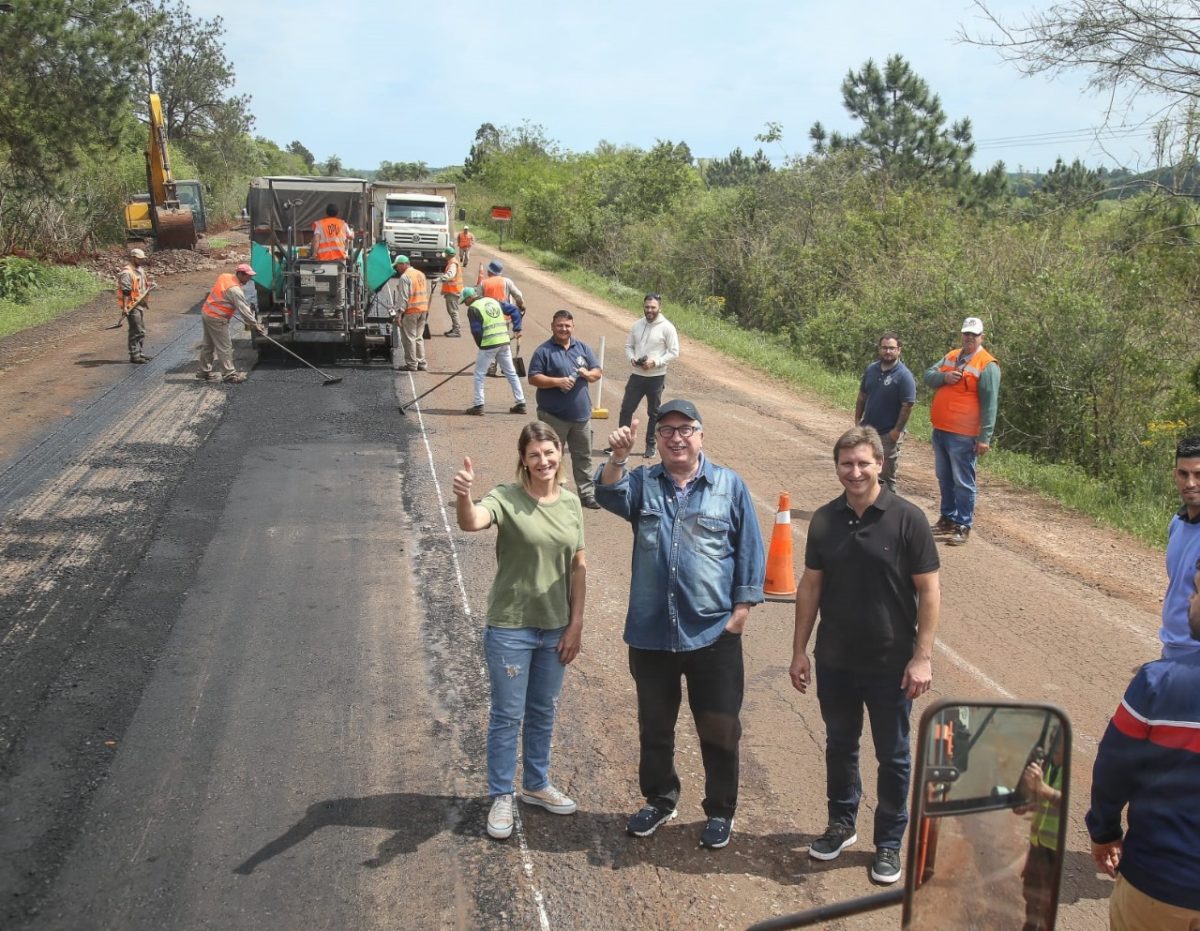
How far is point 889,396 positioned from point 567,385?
2.89 meters

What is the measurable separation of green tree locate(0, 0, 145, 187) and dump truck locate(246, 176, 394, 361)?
7.24 meters

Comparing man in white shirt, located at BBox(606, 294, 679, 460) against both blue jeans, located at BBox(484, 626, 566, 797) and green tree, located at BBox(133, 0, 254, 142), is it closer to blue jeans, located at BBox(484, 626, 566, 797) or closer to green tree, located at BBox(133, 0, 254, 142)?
blue jeans, located at BBox(484, 626, 566, 797)

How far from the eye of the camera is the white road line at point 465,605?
4.48m

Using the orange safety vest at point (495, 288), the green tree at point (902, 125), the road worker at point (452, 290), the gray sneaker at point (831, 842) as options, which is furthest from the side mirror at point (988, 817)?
the green tree at point (902, 125)

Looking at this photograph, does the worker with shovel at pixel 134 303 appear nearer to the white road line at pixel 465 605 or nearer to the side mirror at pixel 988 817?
the white road line at pixel 465 605

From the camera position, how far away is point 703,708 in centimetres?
487

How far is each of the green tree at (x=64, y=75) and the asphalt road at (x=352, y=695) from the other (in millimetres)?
13352

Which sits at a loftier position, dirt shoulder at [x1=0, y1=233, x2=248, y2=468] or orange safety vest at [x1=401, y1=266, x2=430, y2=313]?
orange safety vest at [x1=401, y1=266, x2=430, y2=313]

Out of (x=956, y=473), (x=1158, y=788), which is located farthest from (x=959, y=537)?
(x=1158, y=788)

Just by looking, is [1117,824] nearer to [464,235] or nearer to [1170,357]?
[1170,357]

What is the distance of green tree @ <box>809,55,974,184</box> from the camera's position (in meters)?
51.6

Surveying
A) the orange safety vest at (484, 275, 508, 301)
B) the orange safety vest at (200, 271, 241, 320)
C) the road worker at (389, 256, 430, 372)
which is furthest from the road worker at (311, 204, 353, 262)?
the orange safety vest at (484, 275, 508, 301)

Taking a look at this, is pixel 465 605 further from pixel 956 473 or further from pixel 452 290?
pixel 452 290

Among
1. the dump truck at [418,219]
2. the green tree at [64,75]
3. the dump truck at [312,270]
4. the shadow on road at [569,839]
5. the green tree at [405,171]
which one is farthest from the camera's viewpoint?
the green tree at [405,171]
